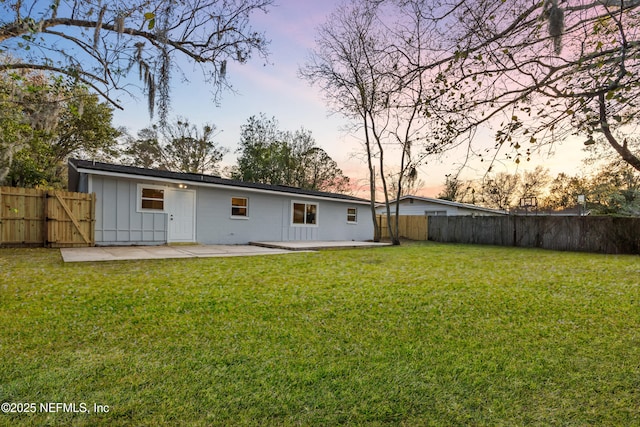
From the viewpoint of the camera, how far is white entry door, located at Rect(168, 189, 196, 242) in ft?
36.4

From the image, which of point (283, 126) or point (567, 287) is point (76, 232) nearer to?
point (567, 287)

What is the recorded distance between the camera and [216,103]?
7.45 m

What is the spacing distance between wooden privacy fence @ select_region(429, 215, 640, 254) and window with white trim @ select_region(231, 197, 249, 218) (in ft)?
35.6

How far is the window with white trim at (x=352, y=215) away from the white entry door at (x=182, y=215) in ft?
27.3

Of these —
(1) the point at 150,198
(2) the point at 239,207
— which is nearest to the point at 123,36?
(1) the point at 150,198

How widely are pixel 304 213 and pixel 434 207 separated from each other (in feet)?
35.3

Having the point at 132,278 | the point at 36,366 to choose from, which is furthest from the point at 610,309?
the point at 132,278

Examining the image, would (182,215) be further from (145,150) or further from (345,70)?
(145,150)

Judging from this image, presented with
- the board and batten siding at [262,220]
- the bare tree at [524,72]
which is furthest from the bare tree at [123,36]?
the board and batten siding at [262,220]

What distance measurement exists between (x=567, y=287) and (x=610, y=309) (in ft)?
4.51

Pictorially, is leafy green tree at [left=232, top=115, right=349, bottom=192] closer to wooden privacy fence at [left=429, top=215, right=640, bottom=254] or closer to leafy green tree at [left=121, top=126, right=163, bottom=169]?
leafy green tree at [left=121, top=126, right=163, bottom=169]

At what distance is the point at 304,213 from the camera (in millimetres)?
15023

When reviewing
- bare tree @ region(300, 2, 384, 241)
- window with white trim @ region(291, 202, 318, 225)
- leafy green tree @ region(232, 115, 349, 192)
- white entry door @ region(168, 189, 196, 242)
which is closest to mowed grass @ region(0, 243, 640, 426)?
white entry door @ region(168, 189, 196, 242)

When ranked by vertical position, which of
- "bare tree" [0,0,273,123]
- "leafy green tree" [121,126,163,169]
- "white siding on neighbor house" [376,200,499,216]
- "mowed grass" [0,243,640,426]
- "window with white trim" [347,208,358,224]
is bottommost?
"mowed grass" [0,243,640,426]
